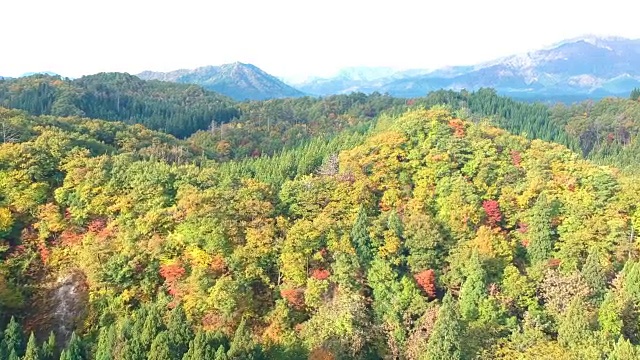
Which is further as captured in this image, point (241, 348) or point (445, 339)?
point (445, 339)

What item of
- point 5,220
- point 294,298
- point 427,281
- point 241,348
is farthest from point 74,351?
point 427,281

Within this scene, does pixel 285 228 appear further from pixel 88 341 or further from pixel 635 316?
pixel 635 316

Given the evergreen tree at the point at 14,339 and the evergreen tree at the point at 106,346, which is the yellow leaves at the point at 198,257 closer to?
the evergreen tree at the point at 106,346

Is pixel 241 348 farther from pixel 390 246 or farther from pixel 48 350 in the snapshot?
pixel 390 246

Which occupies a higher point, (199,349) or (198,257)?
(198,257)

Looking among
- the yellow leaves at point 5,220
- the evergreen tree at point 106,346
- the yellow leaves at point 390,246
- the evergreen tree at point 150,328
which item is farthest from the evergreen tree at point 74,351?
the yellow leaves at point 390,246

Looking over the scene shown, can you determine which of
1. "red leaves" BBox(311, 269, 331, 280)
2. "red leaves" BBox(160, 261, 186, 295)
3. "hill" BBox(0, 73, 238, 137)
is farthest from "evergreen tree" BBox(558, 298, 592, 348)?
"hill" BBox(0, 73, 238, 137)
